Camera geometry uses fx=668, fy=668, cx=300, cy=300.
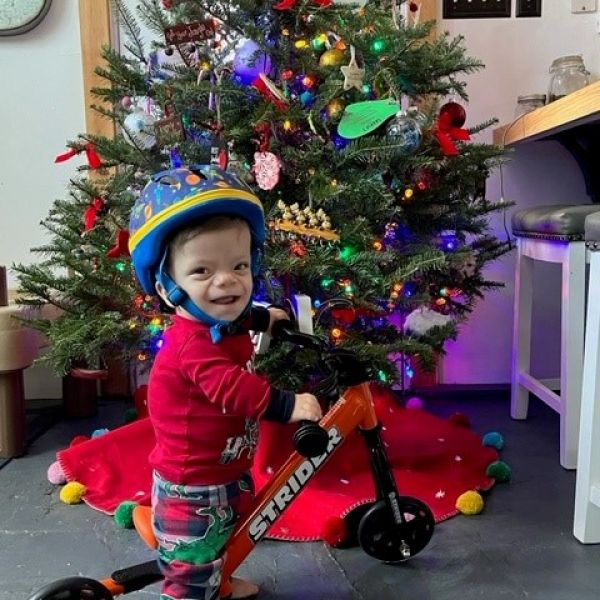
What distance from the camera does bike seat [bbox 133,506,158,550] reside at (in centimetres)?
102

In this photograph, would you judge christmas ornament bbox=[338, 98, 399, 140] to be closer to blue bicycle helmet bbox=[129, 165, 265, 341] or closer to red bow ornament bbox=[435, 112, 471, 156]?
red bow ornament bbox=[435, 112, 471, 156]

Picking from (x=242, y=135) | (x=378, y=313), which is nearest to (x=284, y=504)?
(x=378, y=313)

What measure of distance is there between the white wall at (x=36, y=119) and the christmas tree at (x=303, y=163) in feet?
1.70

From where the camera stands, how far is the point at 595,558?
1.12m

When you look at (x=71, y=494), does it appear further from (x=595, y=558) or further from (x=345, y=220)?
(x=595, y=558)

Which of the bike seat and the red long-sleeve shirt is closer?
the red long-sleeve shirt

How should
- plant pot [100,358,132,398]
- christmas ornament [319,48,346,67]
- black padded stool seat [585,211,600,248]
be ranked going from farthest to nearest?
plant pot [100,358,132,398] < christmas ornament [319,48,346,67] < black padded stool seat [585,211,600,248]

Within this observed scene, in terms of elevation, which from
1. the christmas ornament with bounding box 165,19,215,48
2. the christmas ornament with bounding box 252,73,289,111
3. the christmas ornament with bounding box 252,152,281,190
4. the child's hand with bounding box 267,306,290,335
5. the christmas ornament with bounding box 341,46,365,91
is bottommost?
the child's hand with bounding box 267,306,290,335

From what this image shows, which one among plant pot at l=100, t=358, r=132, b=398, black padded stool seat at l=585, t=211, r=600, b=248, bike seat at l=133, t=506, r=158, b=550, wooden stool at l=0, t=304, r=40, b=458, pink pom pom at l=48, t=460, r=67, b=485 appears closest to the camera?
bike seat at l=133, t=506, r=158, b=550

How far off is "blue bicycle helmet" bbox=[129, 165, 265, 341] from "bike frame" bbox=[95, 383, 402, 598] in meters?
0.24

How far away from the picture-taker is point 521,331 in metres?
1.79

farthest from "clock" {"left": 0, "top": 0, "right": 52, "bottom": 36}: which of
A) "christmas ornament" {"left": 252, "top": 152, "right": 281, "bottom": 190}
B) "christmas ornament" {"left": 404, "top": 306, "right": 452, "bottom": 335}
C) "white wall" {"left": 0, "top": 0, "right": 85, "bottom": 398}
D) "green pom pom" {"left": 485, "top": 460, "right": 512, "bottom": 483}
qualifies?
"green pom pom" {"left": 485, "top": 460, "right": 512, "bottom": 483}

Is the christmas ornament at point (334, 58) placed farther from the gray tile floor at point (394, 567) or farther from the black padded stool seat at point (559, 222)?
the gray tile floor at point (394, 567)

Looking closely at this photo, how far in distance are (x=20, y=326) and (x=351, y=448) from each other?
844mm
